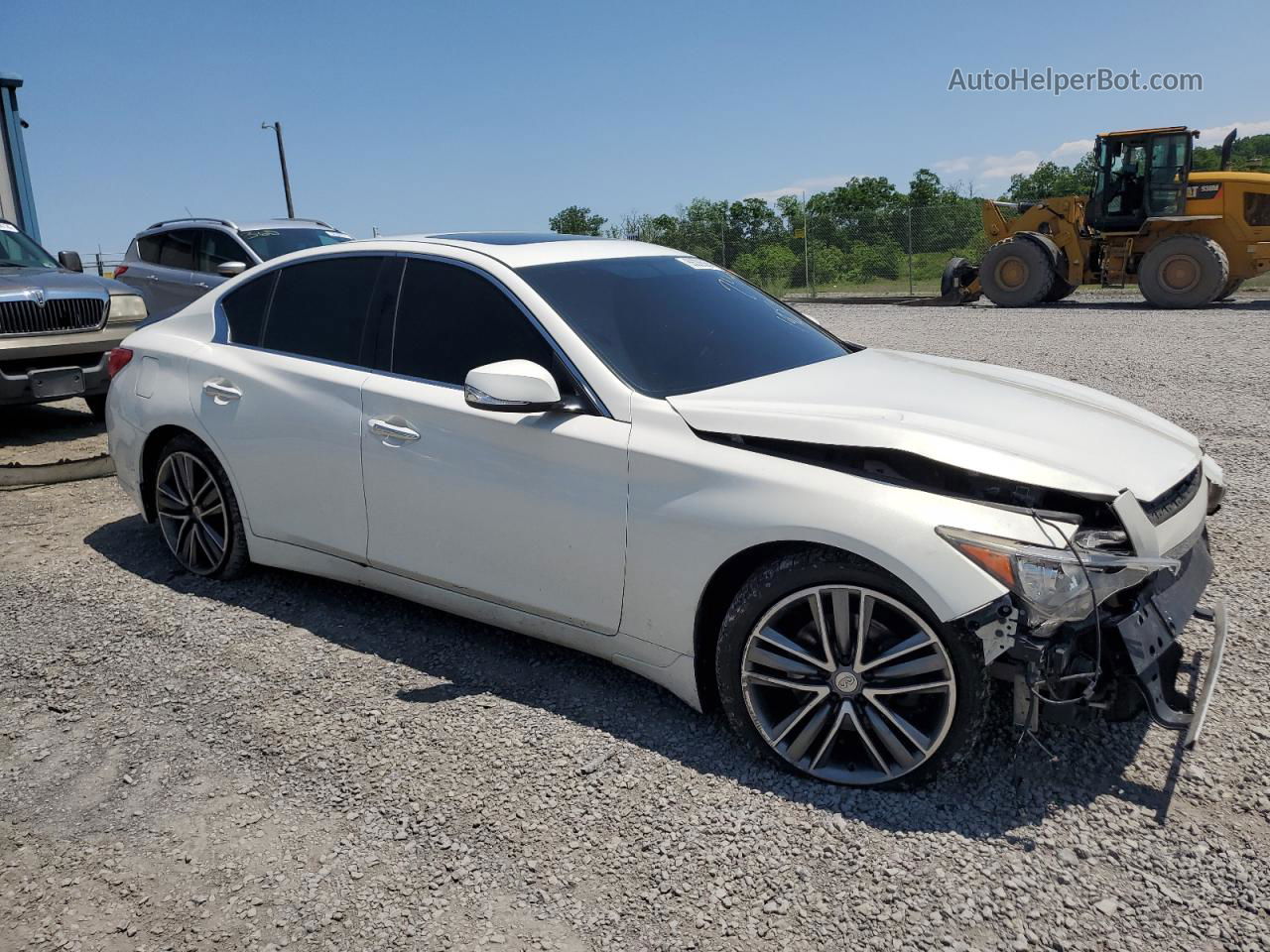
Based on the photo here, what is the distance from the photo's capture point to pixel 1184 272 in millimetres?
18422

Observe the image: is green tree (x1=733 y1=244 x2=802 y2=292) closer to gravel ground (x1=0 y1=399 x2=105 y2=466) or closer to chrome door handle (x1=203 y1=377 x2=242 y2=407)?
gravel ground (x1=0 y1=399 x2=105 y2=466)

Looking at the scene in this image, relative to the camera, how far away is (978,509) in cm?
284

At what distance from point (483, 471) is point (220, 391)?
5.48ft

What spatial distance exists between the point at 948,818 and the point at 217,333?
12.5 feet

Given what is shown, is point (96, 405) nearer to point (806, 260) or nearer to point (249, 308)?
point (249, 308)

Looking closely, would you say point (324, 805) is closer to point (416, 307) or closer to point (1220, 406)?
point (416, 307)

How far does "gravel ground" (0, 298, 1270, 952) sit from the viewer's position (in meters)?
2.56

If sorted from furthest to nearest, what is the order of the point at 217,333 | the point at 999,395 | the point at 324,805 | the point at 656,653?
the point at 217,333 < the point at 999,395 < the point at 656,653 < the point at 324,805

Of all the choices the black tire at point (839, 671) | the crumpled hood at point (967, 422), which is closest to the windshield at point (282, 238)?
the crumpled hood at point (967, 422)

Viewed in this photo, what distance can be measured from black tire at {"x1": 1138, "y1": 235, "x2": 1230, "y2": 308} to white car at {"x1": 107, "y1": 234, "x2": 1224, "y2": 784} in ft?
54.2

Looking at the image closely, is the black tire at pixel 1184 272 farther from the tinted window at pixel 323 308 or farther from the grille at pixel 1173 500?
the tinted window at pixel 323 308

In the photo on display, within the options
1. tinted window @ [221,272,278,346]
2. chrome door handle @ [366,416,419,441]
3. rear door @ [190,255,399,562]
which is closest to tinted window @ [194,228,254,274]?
tinted window @ [221,272,278,346]

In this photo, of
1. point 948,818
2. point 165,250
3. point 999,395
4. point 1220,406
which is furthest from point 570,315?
point 165,250

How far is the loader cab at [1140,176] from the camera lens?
59.0 feet
